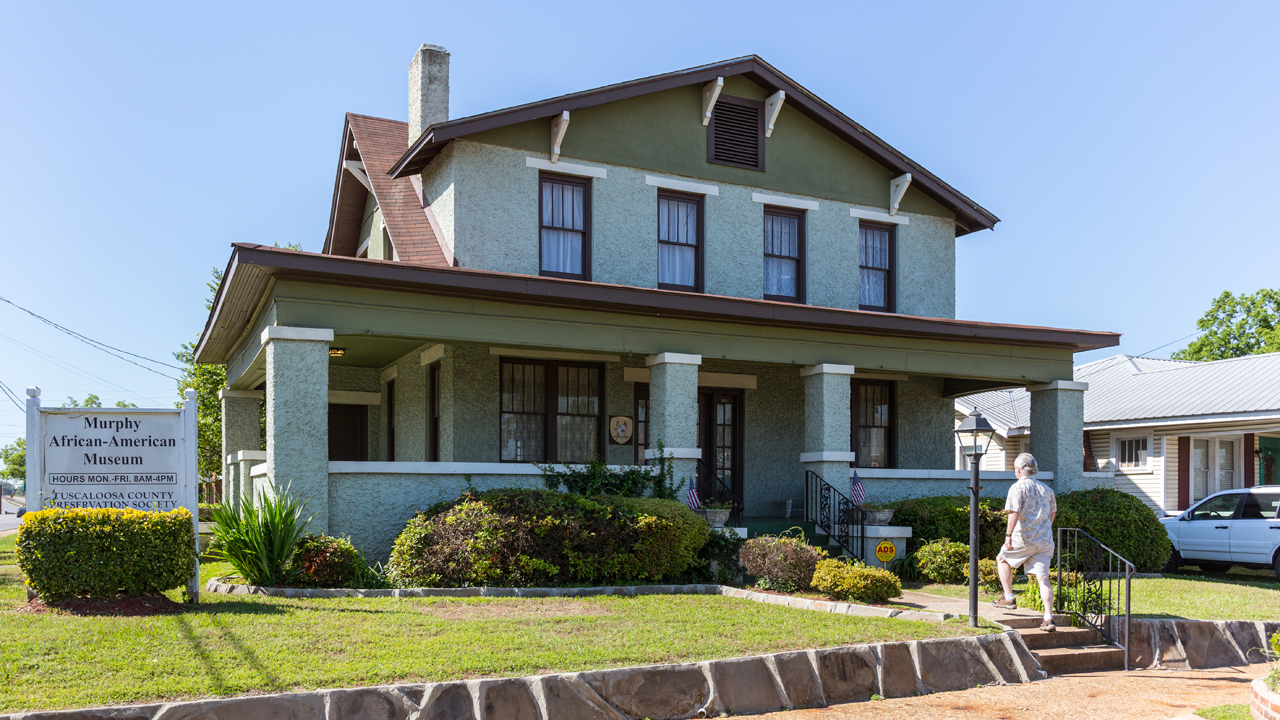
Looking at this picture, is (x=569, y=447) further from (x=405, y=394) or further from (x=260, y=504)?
(x=260, y=504)

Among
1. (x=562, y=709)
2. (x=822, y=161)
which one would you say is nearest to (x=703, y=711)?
(x=562, y=709)

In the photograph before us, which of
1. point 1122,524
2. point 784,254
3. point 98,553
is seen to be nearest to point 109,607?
point 98,553

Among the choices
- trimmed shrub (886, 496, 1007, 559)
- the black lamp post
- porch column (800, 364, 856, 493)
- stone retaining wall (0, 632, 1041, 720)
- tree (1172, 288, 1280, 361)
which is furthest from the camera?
tree (1172, 288, 1280, 361)

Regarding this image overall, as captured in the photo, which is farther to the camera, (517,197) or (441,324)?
(517,197)

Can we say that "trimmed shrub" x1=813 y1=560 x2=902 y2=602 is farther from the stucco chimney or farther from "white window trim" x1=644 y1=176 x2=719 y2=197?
the stucco chimney

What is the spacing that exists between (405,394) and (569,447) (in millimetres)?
3393

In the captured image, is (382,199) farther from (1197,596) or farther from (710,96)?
(1197,596)

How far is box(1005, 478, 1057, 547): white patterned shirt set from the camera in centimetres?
1088

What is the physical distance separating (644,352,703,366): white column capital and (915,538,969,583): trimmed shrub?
14.1 ft

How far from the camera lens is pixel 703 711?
8.11 meters

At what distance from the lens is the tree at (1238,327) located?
46.2 m

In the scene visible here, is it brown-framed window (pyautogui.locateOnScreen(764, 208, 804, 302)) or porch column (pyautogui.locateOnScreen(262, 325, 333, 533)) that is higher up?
brown-framed window (pyautogui.locateOnScreen(764, 208, 804, 302))

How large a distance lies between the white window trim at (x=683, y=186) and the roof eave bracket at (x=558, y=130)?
1661 mm

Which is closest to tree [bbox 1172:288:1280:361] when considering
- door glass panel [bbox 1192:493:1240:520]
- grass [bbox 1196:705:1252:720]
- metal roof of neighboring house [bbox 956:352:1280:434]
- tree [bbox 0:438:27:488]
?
metal roof of neighboring house [bbox 956:352:1280:434]
